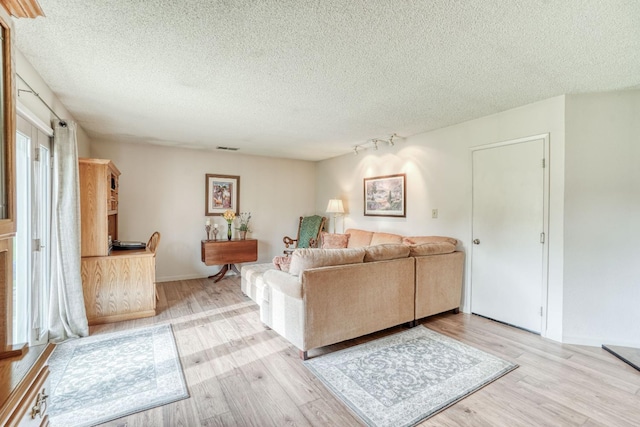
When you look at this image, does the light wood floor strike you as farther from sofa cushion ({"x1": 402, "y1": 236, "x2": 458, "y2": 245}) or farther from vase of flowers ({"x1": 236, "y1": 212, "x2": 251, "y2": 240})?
vase of flowers ({"x1": 236, "y1": 212, "x2": 251, "y2": 240})

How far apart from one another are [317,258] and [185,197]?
3.62 m

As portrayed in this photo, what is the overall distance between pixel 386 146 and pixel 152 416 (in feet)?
13.9

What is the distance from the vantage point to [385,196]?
4664 millimetres

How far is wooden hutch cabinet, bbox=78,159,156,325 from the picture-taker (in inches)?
123

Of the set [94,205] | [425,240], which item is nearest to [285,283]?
[425,240]

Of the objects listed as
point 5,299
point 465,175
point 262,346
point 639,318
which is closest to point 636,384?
point 639,318

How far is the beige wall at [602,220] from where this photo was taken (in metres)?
2.60

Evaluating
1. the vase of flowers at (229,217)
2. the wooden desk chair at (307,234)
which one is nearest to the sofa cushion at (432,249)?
the wooden desk chair at (307,234)

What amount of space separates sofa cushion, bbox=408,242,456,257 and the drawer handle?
2837 millimetres

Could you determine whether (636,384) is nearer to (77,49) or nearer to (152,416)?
(152,416)

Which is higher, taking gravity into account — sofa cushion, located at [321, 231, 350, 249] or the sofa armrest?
sofa cushion, located at [321, 231, 350, 249]

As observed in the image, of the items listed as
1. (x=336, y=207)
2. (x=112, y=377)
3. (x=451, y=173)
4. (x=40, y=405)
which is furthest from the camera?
(x=336, y=207)

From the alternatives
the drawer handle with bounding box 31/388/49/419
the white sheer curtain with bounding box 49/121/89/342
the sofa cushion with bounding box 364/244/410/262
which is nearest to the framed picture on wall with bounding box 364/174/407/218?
the sofa cushion with bounding box 364/244/410/262

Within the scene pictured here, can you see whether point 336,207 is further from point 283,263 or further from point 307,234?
point 283,263
